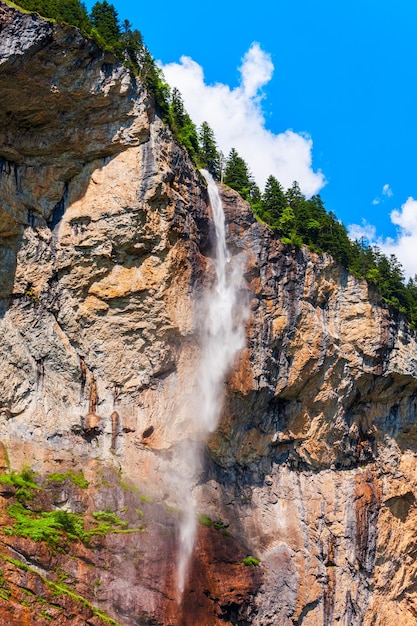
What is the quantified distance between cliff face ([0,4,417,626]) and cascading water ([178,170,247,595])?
48 centimetres

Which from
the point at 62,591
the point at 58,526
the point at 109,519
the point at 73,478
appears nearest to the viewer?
the point at 62,591

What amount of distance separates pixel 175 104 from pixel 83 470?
1847cm

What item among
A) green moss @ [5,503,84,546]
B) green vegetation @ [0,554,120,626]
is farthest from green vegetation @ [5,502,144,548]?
green vegetation @ [0,554,120,626]

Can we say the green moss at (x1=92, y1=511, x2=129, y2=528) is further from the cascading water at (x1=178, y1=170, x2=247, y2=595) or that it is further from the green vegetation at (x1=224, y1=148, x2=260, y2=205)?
the green vegetation at (x1=224, y1=148, x2=260, y2=205)

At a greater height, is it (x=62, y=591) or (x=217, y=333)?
(x=217, y=333)

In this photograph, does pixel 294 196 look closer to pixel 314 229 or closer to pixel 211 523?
pixel 314 229

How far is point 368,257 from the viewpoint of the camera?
39344 mm

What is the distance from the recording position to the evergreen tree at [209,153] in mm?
35938

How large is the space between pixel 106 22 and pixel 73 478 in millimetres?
19525

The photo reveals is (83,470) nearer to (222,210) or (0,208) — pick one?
(0,208)

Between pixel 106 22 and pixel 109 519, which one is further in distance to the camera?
pixel 106 22

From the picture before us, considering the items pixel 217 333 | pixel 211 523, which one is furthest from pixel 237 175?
pixel 211 523

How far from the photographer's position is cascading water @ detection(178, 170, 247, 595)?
102 ft

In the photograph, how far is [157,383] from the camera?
2986 centimetres
